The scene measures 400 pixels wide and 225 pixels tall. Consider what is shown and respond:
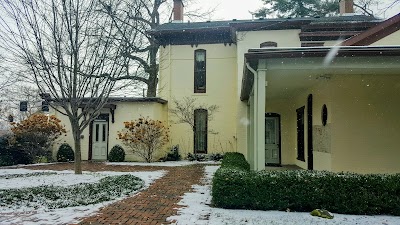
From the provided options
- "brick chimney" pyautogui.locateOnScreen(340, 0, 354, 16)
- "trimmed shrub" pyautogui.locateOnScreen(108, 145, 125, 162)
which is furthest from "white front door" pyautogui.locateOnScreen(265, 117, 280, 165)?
"brick chimney" pyautogui.locateOnScreen(340, 0, 354, 16)

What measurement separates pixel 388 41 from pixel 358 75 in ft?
7.91

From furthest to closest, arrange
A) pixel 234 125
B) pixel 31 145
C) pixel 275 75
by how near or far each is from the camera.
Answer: pixel 234 125, pixel 31 145, pixel 275 75

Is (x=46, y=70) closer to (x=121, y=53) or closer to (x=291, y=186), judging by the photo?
(x=121, y=53)

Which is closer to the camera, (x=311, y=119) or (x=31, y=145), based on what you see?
(x=311, y=119)

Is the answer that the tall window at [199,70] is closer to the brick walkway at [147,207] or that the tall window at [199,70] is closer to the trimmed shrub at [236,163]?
the trimmed shrub at [236,163]

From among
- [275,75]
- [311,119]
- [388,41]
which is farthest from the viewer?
[311,119]

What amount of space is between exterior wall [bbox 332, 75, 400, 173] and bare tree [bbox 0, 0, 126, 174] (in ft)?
22.4

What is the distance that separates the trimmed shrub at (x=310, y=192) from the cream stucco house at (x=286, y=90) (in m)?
0.92

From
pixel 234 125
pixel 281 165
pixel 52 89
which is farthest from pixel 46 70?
pixel 234 125

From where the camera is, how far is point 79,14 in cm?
1041

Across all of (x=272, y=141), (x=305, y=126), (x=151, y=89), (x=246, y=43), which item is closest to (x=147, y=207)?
(x=305, y=126)

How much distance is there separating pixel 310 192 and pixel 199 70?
13.9m

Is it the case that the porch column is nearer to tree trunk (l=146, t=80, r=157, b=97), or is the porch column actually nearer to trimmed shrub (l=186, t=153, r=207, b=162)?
trimmed shrub (l=186, t=153, r=207, b=162)

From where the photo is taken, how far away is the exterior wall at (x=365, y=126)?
943cm
